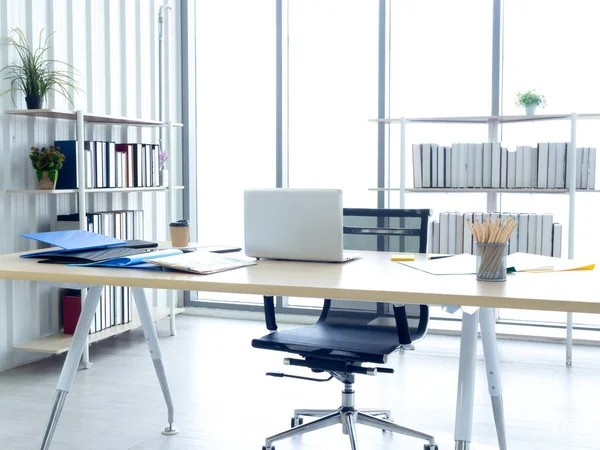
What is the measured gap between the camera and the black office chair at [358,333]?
2.40m

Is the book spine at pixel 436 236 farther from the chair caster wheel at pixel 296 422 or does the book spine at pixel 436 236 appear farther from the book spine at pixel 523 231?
the chair caster wheel at pixel 296 422

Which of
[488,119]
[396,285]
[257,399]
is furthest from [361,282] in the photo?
[488,119]

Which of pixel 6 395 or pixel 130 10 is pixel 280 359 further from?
pixel 130 10

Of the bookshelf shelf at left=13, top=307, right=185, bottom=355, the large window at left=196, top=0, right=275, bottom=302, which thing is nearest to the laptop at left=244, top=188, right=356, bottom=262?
the bookshelf shelf at left=13, top=307, right=185, bottom=355

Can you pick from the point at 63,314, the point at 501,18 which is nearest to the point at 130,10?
the point at 63,314

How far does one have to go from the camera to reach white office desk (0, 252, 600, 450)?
1.68 meters

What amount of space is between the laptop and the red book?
6.88 ft

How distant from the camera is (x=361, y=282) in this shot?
1919mm

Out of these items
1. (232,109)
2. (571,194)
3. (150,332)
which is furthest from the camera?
(232,109)

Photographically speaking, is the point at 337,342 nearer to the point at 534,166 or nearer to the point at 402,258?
the point at 402,258

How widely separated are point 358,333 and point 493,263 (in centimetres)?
82

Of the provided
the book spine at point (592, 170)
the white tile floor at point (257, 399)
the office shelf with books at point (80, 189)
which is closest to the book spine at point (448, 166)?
the book spine at point (592, 170)

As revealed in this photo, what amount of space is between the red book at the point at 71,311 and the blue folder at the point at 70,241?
1.58m

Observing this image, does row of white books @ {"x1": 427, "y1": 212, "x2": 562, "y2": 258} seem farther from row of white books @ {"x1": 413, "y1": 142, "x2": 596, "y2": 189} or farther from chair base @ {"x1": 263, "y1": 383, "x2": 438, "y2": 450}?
chair base @ {"x1": 263, "y1": 383, "x2": 438, "y2": 450}
